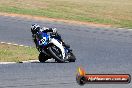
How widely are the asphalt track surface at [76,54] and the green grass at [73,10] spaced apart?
3862 mm

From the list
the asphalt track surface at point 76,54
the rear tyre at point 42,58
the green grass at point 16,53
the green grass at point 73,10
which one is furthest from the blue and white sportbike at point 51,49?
the green grass at point 73,10

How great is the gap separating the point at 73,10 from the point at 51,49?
2736 centimetres

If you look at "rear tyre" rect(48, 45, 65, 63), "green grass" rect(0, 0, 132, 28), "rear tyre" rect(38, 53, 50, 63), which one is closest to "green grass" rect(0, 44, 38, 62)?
"rear tyre" rect(38, 53, 50, 63)

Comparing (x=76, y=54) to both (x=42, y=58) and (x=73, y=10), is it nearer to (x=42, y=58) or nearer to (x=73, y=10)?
(x=42, y=58)

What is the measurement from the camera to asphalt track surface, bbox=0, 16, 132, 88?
14.3 metres

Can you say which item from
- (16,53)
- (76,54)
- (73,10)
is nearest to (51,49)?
(16,53)

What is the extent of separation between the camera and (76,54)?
22.7 meters

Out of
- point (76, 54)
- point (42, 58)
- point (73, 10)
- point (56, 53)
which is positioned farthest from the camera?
point (73, 10)

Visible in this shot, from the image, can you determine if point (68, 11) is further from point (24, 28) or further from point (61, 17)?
point (24, 28)

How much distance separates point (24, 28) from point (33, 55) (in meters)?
13.2

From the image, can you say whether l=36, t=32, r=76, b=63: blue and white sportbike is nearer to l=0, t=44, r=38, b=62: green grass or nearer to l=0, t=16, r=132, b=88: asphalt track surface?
l=0, t=16, r=132, b=88: asphalt track surface

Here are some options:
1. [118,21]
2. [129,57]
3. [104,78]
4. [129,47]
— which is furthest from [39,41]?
[118,21]

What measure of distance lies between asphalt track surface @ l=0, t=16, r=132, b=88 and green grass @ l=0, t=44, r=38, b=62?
1.51 meters

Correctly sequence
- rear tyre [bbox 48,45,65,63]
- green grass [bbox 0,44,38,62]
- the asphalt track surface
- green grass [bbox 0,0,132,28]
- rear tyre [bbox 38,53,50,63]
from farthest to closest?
green grass [bbox 0,0,132,28] < green grass [bbox 0,44,38,62] < rear tyre [bbox 38,53,50,63] < rear tyre [bbox 48,45,65,63] < the asphalt track surface
